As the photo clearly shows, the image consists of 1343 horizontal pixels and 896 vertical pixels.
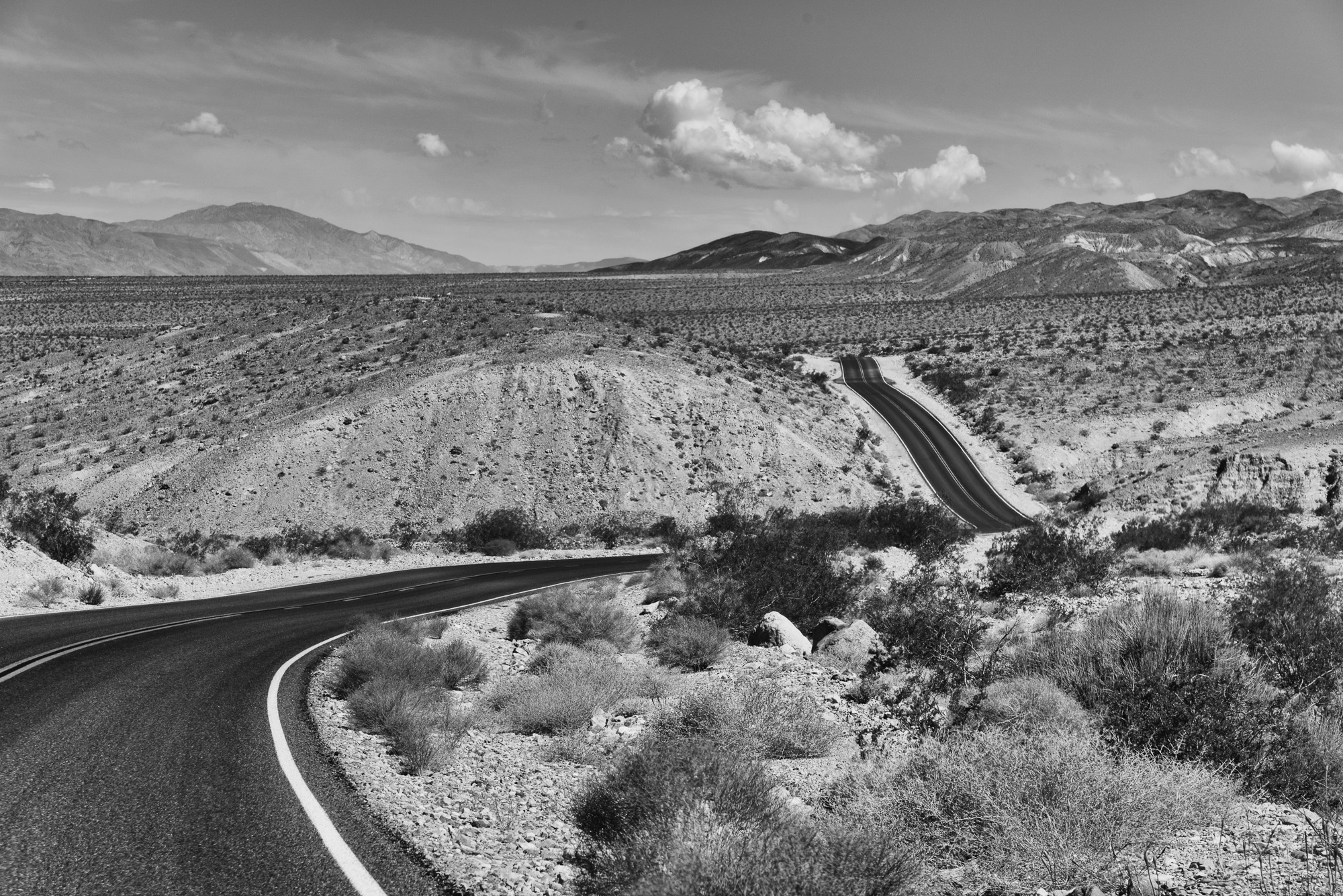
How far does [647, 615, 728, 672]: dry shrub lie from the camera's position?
12.9 m

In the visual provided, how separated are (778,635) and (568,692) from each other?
467 cm

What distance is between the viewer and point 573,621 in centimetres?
1514

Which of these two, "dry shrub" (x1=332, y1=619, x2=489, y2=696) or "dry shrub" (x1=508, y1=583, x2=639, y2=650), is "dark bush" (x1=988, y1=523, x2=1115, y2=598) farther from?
"dry shrub" (x1=332, y1=619, x2=489, y2=696)

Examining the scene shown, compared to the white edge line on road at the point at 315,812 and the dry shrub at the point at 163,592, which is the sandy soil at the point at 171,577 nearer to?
the dry shrub at the point at 163,592

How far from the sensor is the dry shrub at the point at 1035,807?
18.6 ft

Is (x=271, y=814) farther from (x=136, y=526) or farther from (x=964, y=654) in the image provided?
(x=136, y=526)

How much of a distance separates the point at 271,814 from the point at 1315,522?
28.1 metres

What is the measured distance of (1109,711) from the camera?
8.31 meters

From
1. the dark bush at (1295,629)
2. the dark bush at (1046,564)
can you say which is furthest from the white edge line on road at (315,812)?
the dark bush at (1046,564)

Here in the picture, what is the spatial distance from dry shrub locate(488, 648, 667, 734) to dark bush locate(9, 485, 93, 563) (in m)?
16.1

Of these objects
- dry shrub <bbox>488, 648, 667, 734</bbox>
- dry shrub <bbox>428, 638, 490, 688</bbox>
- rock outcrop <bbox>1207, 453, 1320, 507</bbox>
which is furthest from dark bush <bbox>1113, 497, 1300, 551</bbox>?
dry shrub <bbox>428, 638, 490, 688</bbox>

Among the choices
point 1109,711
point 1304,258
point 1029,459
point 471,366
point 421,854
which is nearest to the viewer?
point 421,854

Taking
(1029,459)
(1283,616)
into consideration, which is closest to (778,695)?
(1283,616)

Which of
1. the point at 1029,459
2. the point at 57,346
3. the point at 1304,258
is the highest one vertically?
the point at 1304,258
